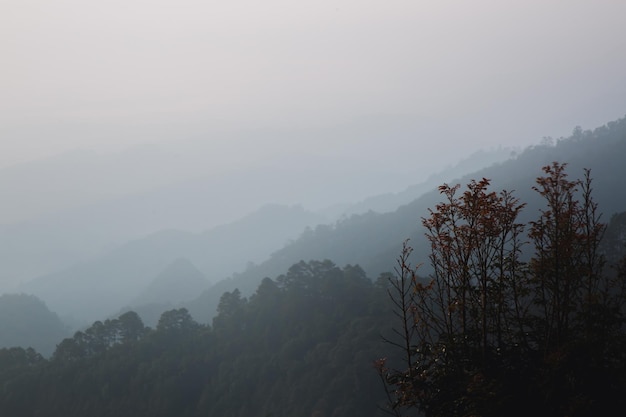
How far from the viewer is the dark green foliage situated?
156ft

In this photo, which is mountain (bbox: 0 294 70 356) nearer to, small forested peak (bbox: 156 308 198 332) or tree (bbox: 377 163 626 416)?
small forested peak (bbox: 156 308 198 332)

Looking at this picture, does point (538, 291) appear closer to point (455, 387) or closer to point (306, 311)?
point (455, 387)

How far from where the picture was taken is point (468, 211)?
8.94m

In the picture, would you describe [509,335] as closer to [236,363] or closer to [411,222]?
[236,363]

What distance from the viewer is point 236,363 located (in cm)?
5506

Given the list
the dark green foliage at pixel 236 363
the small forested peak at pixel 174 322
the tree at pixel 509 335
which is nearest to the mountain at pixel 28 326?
the dark green foliage at pixel 236 363

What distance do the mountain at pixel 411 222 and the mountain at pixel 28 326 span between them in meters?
34.4

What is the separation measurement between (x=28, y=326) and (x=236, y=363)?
327 feet

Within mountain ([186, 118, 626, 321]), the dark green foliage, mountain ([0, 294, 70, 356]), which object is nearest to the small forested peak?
the dark green foliage

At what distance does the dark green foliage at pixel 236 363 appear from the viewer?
47.4 metres

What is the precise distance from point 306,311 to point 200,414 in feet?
54.9

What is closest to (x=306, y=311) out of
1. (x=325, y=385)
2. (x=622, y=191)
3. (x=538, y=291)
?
(x=325, y=385)

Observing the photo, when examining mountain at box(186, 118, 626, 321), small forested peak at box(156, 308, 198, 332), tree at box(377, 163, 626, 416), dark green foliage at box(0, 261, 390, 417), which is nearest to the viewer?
tree at box(377, 163, 626, 416)

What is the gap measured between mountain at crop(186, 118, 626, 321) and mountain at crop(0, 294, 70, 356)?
34.4 metres
